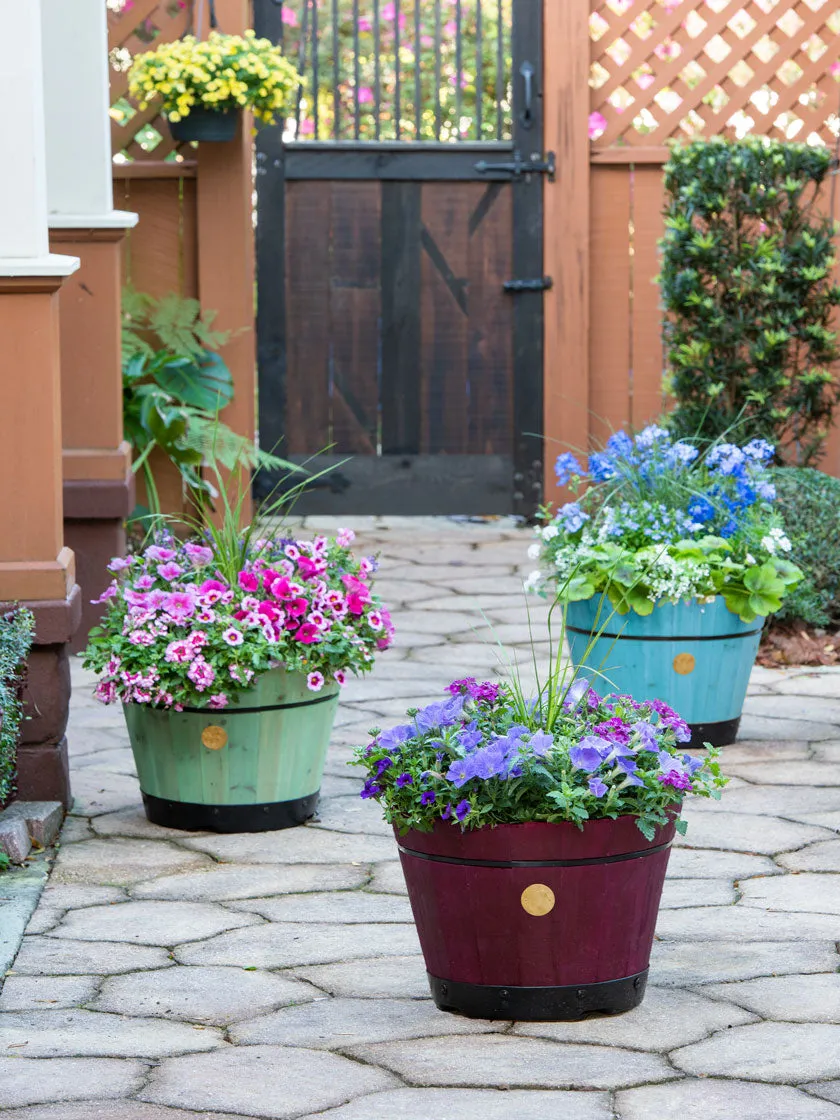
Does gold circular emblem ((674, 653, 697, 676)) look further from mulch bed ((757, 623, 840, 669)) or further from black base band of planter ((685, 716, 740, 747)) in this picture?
mulch bed ((757, 623, 840, 669))

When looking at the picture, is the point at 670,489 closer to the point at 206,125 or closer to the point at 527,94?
the point at 206,125

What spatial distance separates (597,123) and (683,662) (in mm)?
3893

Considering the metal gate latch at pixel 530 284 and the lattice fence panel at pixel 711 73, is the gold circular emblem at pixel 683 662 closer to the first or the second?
the metal gate latch at pixel 530 284

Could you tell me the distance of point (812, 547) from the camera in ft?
19.3

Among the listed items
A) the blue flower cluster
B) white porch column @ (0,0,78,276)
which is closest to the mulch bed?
the blue flower cluster

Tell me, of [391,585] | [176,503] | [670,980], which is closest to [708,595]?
[670,980]

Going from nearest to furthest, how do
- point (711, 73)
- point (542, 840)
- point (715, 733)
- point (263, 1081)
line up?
1. point (263, 1081)
2. point (542, 840)
3. point (715, 733)
4. point (711, 73)

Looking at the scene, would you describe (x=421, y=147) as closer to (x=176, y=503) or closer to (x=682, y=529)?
(x=176, y=503)

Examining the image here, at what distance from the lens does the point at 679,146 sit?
7.09 metres

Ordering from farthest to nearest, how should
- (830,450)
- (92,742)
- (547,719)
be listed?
(830,450), (92,742), (547,719)

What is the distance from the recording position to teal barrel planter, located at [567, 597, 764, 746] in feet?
14.6

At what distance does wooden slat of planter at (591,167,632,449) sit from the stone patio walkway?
348cm

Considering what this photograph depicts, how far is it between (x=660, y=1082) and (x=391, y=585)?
4.24 metres

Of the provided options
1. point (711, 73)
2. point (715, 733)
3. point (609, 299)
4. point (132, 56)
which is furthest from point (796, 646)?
point (132, 56)
